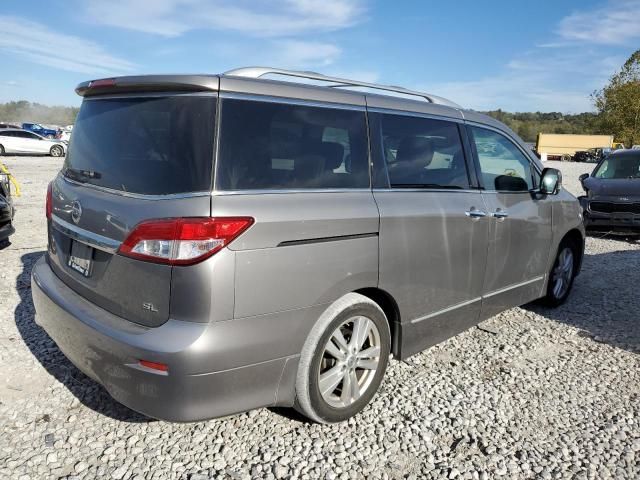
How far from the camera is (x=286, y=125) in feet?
8.50

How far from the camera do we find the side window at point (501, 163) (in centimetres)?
390

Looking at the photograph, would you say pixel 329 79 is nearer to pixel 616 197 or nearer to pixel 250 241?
pixel 250 241

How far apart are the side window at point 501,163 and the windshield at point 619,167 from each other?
6.35 metres

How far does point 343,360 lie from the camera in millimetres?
2854

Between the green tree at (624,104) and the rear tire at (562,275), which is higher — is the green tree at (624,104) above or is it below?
above

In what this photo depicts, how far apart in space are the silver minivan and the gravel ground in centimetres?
29

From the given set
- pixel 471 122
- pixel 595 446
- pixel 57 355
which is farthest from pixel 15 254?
pixel 595 446

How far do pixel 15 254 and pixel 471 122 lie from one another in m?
5.76

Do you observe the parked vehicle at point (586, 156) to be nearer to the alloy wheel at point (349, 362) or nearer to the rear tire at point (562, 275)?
the rear tire at point (562, 275)

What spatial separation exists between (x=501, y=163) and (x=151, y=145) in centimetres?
293

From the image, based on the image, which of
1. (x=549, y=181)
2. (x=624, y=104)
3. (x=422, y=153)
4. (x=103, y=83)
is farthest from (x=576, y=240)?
(x=624, y=104)

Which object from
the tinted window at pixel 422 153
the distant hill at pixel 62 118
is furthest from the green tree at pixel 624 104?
the tinted window at pixel 422 153

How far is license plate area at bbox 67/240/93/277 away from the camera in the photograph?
104 inches

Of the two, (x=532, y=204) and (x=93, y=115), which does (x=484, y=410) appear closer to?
(x=532, y=204)
